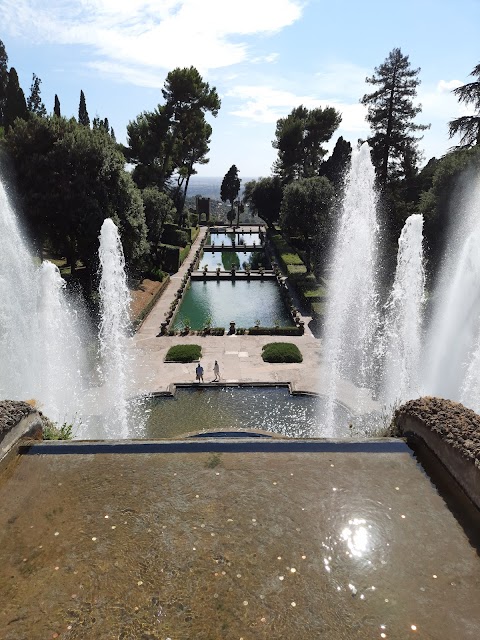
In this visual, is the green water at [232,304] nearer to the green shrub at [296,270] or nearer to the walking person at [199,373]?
the green shrub at [296,270]

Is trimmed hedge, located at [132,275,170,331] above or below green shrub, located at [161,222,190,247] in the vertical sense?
below

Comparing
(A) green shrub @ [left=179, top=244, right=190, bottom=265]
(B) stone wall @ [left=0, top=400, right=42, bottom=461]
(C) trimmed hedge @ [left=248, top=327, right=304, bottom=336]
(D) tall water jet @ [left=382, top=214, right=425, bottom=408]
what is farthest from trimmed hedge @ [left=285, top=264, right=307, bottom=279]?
(B) stone wall @ [left=0, top=400, right=42, bottom=461]

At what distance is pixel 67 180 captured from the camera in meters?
24.4

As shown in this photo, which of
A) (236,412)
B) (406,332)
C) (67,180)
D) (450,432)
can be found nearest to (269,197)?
(67,180)

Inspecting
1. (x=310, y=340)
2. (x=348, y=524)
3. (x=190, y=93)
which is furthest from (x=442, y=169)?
(x=190, y=93)

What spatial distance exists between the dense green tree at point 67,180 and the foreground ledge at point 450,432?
20.0 m

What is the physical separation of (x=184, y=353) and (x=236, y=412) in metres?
5.09

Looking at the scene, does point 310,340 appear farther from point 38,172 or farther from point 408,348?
point 38,172

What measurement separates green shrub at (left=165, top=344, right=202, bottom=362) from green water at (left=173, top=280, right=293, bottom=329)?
4.83m

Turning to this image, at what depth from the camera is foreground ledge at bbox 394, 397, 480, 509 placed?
7.23 meters

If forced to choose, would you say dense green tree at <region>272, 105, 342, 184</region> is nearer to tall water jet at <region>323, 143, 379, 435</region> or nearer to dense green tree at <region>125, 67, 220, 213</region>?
dense green tree at <region>125, 67, 220, 213</region>

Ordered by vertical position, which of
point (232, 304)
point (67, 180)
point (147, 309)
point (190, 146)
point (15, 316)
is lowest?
point (232, 304)

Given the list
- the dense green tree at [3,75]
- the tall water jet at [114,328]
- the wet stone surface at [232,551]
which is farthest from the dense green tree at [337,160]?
the wet stone surface at [232,551]

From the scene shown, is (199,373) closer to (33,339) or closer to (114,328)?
(33,339)
